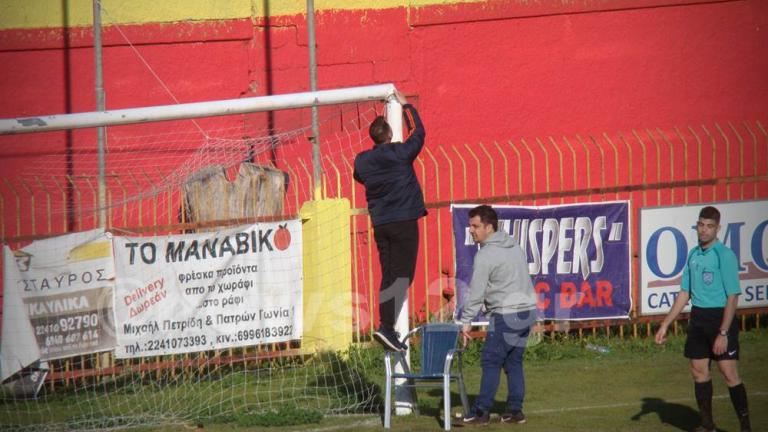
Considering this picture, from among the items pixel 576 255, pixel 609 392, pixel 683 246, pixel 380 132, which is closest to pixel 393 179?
pixel 380 132

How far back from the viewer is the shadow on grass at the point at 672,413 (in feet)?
29.4

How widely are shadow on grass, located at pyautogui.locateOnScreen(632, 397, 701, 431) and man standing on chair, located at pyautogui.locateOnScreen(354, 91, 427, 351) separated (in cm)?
219

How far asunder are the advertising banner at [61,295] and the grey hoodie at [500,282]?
3689 mm

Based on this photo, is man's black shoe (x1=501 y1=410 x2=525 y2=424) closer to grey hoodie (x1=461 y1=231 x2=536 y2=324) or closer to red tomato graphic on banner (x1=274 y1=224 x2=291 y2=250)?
grey hoodie (x1=461 y1=231 x2=536 y2=324)

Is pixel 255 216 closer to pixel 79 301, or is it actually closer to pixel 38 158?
pixel 79 301

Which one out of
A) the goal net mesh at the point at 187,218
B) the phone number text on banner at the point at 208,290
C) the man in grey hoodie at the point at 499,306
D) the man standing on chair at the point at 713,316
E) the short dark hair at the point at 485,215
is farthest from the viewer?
the phone number text on banner at the point at 208,290

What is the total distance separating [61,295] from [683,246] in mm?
6712

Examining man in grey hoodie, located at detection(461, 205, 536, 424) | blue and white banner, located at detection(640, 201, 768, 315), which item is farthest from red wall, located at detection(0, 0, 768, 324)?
man in grey hoodie, located at detection(461, 205, 536, 424)

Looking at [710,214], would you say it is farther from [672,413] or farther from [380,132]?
[380,132]

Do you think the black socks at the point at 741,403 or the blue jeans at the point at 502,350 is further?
the blue jeans at the point at 502,350

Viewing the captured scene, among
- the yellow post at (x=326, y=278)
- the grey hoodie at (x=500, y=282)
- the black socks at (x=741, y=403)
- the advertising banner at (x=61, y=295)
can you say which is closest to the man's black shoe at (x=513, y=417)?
the grey hoodie at (x=500, y=282)

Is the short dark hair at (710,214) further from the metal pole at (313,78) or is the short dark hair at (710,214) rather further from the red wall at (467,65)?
the red wall at (467,65)

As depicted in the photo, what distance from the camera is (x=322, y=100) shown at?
954 cm

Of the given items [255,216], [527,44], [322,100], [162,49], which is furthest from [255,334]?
[527,44]
